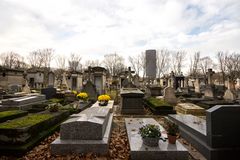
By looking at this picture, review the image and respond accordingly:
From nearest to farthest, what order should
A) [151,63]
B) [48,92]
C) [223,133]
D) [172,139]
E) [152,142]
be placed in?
[223,133], [152,142], [172,139], [48,92], [151,63]

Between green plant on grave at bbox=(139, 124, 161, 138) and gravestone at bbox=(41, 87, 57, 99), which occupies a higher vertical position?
gravestone at bbox=(41, 87, 57, 99)

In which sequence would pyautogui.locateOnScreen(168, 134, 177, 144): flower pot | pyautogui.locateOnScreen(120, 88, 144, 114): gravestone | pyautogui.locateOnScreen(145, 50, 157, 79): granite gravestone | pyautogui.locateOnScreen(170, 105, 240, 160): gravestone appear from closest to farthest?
pyautogui.locateOnScreen(170, 105, 240, 160): gravestone → pyautogui.locateOnScreen(168, 134, 177, 144): flower pot → pyautogui.locateOnScreen(120, 88, 144, 114): gravestone → pyautogui.locateOnScreen(145, 50, 157, 79): granite gravestone

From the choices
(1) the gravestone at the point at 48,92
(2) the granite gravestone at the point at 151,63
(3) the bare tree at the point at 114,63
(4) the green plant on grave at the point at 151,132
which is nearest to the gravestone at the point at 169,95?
(2) the granite gravestone at the point at 151,63

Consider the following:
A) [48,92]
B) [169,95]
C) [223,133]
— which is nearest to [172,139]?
[223,133]

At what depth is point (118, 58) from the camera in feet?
211

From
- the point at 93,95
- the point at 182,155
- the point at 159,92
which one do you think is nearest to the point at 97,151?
the point at 182,155

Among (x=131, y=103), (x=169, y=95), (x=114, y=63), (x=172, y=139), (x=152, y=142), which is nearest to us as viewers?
(x=152, y=142)

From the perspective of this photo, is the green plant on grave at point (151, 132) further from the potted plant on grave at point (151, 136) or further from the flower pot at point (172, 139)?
the flower pot at point (172, 139)

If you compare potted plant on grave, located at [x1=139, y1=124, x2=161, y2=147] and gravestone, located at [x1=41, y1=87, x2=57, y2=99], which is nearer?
potted plant on grave, located at [x1=139, y1=124, x2=161, y2=147]

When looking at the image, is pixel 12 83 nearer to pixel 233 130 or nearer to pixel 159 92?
pixel 159 92

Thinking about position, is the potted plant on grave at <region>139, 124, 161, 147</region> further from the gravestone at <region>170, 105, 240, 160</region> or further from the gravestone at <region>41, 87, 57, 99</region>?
the gravestone at <region>41, 87, 57, 99</region>

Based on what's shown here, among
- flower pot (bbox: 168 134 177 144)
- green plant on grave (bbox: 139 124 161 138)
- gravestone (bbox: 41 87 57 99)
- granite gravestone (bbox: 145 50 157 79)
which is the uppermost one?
granite gravestone (bbox: 145 50 157 79)

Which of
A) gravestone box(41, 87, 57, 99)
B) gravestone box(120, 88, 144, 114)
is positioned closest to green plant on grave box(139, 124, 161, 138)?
gravestone box(120, 88, 144, 114)

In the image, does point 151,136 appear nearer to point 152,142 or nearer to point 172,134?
point 152,142
